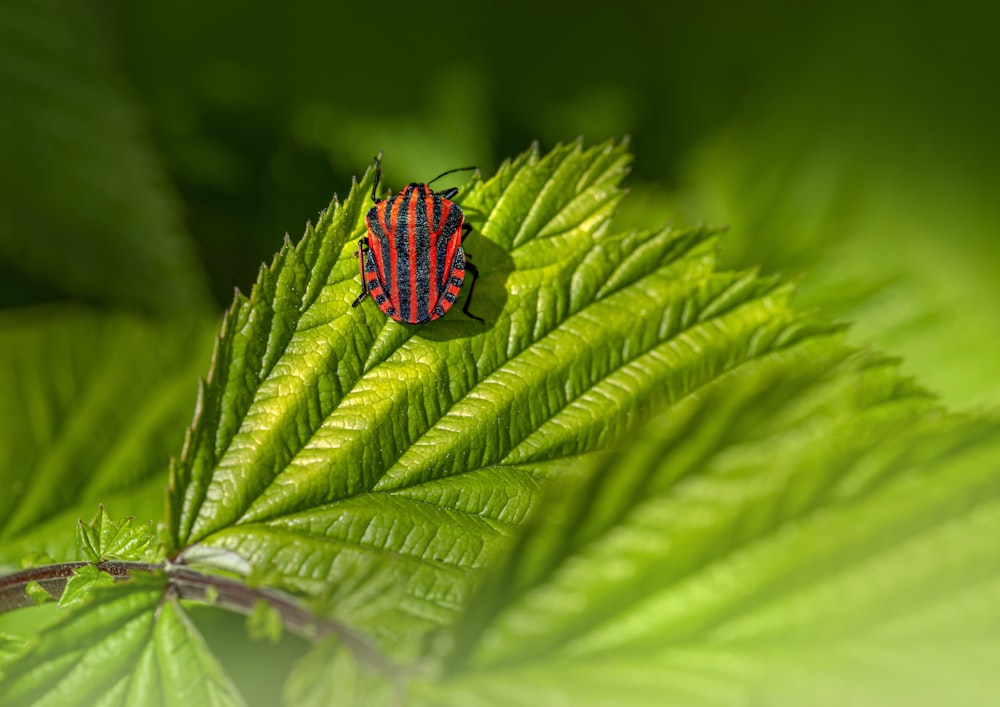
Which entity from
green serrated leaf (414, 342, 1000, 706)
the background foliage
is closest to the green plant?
green serrated leaf (414, 342, 1000, 706)

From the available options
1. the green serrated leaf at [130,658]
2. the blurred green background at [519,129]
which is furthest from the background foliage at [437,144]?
the green serrated leaf at [130,658]

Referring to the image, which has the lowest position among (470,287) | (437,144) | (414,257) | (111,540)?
(111,540)

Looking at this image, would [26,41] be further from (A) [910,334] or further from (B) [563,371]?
(A) [910,334]

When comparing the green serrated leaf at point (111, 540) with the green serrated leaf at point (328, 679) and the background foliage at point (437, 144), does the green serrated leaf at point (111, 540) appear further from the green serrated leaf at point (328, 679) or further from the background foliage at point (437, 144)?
the background foliage at point (437, 144)

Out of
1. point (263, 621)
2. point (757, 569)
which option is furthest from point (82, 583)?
point (757, 569)

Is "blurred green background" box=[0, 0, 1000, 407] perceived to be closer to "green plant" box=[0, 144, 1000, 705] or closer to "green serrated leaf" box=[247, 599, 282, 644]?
"green plant" box=[0, 144, 1000, 705]

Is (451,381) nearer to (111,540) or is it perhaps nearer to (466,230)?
(466,230)

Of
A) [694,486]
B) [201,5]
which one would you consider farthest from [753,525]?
[201,5]
